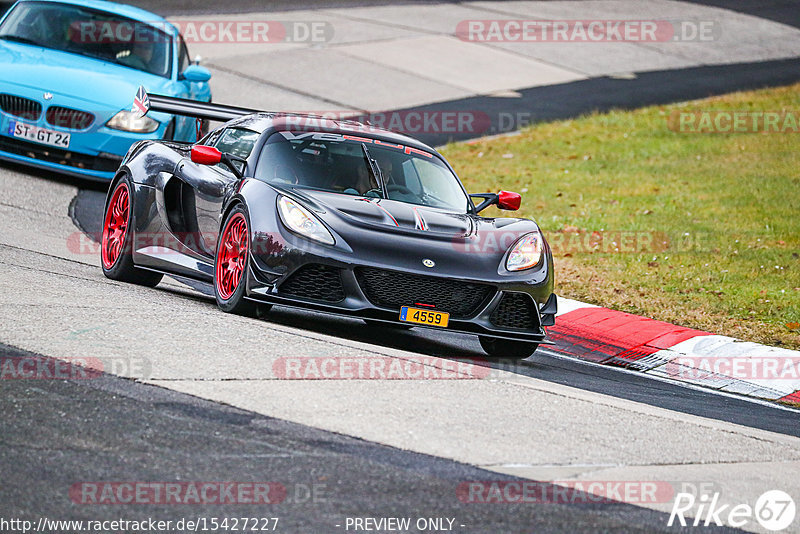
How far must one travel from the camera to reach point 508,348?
27.6 ft

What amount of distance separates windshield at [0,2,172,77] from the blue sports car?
11 millimetres

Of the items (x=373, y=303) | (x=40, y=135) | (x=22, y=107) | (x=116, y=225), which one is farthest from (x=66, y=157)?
(x=373, y=303)

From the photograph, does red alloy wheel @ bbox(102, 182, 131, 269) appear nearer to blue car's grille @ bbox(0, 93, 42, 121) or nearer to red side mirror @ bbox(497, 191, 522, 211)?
red side mirror @ bbox(497, 191, 522, 211)

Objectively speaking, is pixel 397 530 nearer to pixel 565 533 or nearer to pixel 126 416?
pixel 565 533

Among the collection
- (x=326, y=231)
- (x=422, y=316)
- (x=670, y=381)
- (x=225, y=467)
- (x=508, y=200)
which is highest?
(x=508, y=200)

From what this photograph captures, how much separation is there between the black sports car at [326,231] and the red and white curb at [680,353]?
121cm

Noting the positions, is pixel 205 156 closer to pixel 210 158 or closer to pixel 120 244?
pixel 210 158

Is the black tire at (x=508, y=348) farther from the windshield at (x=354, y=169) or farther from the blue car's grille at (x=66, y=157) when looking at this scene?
the blue car's grille at (x=66, y=157)

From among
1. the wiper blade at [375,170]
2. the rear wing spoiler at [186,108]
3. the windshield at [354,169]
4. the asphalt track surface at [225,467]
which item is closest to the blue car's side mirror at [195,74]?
the rear wing spoiler at [186,108]

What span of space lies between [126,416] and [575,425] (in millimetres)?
2120

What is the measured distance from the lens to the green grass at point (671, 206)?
35.0ft

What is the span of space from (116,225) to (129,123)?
325cm

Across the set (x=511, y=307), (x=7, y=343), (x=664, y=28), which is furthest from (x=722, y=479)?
(x=664, y=28)

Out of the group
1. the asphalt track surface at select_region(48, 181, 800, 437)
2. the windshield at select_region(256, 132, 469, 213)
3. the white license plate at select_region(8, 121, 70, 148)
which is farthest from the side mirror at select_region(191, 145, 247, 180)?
the white license plate at select_region(8, 121, 70, 148)
